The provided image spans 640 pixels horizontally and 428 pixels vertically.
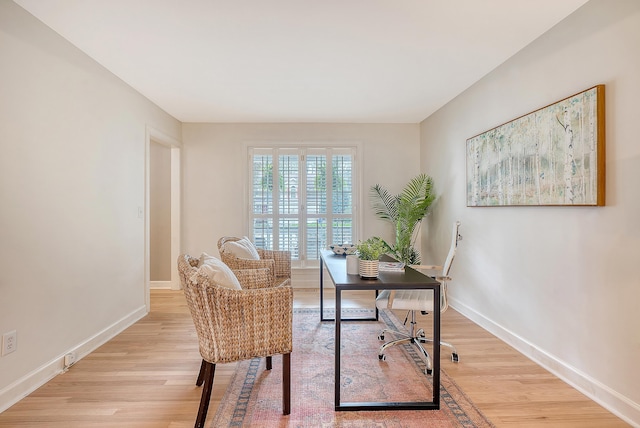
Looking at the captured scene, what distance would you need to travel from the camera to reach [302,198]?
16.6ft

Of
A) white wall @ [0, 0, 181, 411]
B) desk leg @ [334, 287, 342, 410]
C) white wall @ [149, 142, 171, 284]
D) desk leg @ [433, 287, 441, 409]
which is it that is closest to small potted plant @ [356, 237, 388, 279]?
desk leg @ [334, 287, 342, 410]

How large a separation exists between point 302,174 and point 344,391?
340 cm

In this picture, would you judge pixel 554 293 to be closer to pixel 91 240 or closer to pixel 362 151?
pixel 362 151

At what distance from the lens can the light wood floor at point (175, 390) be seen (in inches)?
75.4

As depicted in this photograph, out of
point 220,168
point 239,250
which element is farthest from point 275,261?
point 220,168

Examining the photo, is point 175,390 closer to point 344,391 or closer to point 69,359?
point 69,359

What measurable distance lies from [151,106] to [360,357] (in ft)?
11.9


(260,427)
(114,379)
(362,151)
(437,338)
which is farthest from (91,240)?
(362,151)

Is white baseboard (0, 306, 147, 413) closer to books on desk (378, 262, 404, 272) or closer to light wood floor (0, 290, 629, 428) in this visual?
light wood floor (0, 290, 629, 428)

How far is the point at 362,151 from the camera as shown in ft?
16.7

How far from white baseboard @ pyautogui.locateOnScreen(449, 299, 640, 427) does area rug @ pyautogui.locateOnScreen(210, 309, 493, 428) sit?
0.79m

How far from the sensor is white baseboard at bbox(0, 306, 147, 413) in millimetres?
2047

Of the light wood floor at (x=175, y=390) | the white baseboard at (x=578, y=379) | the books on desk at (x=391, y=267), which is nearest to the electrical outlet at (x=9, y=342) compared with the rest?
the light wood floor at (x=175, y=390)

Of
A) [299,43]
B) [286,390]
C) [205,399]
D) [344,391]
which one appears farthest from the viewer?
[299,43]
